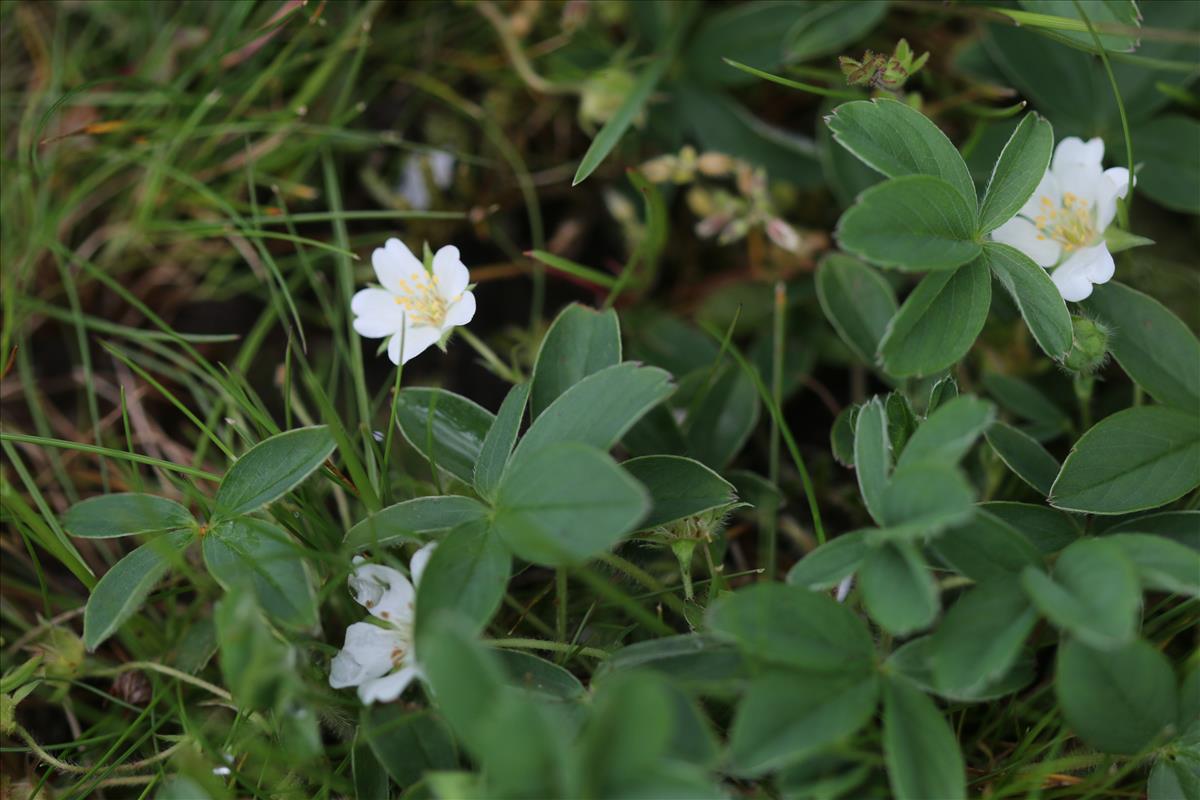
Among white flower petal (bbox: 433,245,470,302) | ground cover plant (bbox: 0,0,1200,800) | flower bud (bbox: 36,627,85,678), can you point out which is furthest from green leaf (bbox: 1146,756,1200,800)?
flower bud (bbox: 36,627,85,678)

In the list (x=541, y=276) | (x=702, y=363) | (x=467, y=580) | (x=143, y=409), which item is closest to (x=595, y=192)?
(x=541, y=276)

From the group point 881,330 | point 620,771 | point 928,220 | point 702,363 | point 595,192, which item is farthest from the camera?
point 595,192

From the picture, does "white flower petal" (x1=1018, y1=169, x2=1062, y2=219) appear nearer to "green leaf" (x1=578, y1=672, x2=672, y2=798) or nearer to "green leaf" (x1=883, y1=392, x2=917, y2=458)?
"green leaf" (x1=883, y1=392, x2=917, y2=458)

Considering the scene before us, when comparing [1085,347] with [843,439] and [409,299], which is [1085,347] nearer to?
[843,439]

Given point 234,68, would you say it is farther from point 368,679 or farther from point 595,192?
point 368,679

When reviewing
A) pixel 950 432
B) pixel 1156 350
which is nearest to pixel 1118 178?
pixel 1156 350

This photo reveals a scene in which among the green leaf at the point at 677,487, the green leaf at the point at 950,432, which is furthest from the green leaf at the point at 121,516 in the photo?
the green leaf at the point at 950,432
